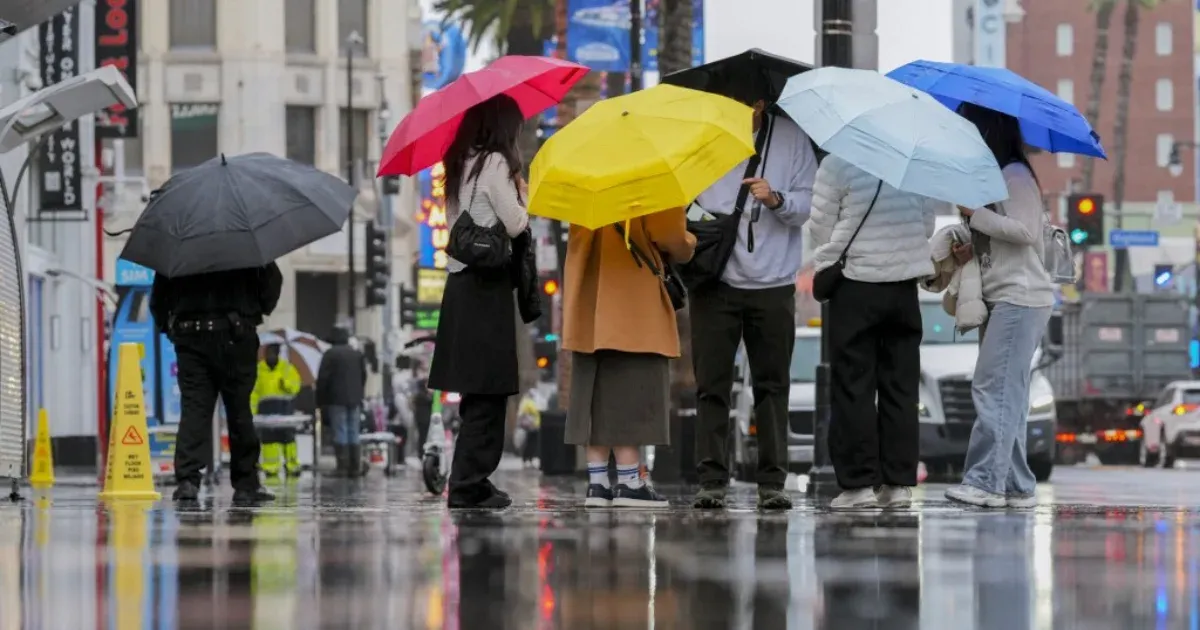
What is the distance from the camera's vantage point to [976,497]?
41.8 feet

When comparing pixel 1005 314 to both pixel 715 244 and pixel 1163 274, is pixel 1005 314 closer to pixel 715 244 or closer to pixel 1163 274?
pixel 715 244

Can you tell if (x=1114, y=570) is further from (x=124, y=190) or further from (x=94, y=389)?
(x=124, y=190)

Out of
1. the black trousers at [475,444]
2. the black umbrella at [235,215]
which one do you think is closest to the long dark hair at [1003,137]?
the black trousers at [475,444]

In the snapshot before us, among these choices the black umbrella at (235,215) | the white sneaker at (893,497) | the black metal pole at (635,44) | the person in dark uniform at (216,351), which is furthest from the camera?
the black metal pole at (635,44)

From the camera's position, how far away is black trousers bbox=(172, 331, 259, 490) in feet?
47.6

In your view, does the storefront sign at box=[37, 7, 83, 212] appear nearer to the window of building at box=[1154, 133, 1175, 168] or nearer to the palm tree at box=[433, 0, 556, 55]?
the palm tree at box=[433, 0, 556, 55]

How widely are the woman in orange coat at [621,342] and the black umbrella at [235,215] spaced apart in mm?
2760

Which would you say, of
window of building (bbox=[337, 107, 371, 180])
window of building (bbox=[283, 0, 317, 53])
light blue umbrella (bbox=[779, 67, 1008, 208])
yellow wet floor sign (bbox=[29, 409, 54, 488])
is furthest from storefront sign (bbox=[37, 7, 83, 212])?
window of building (bbox=[337, 107, 371, 180])

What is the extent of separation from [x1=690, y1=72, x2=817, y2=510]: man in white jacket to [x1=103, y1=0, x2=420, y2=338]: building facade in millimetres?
54644

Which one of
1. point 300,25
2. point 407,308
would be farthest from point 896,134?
point 300,25

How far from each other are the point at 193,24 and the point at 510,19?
26.5 meters

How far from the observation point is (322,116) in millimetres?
70062

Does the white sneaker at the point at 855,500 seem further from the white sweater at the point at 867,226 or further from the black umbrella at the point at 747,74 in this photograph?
the black umbrella at the point at 747,74

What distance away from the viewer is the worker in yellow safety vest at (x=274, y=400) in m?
28.2
